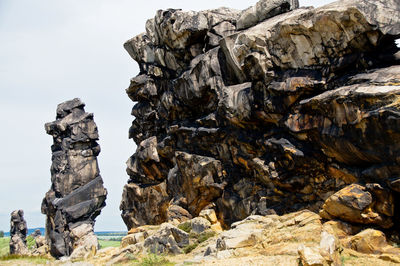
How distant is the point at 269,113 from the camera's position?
30.5 meters

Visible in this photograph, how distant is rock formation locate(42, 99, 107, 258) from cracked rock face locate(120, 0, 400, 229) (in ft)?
42.8

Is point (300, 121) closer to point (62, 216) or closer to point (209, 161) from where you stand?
point (209, 161)

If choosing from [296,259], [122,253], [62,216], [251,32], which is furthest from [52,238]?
[296,259]

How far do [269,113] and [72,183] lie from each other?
137ft

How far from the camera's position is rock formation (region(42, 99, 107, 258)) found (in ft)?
188

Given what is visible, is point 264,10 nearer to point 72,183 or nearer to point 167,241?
point 167,241

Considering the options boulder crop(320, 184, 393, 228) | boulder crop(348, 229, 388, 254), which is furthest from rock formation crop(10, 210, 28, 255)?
boulder crop(348, 229, 388, 254)

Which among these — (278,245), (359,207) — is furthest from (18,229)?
(359,207)

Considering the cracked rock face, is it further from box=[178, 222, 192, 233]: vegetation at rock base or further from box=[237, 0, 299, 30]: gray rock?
box=[178, 222, 192, 233]: vegetation at rock base

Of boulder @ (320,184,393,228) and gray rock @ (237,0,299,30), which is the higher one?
gray rock @ (237,0,299,30)

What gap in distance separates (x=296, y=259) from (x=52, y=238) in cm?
5116

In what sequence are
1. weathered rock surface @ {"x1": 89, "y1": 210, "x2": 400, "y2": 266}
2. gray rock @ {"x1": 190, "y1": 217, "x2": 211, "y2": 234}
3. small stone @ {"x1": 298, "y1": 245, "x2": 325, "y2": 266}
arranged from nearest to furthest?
small stone @ {"x1": 298, "y1": 245, "x2": 325, "y2": 266} → weathered rock surface @ {"x1": 89, "y1": 210, "x2": 400, "y2": 266} → gray rock @ {"x1": 190, "y1": 217, "x2": 211, "y2": 234}

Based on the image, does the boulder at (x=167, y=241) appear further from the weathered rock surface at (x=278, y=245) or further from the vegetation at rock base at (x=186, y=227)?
the vegetation at rock base at (x=186, y=227)

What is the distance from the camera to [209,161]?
121ft
